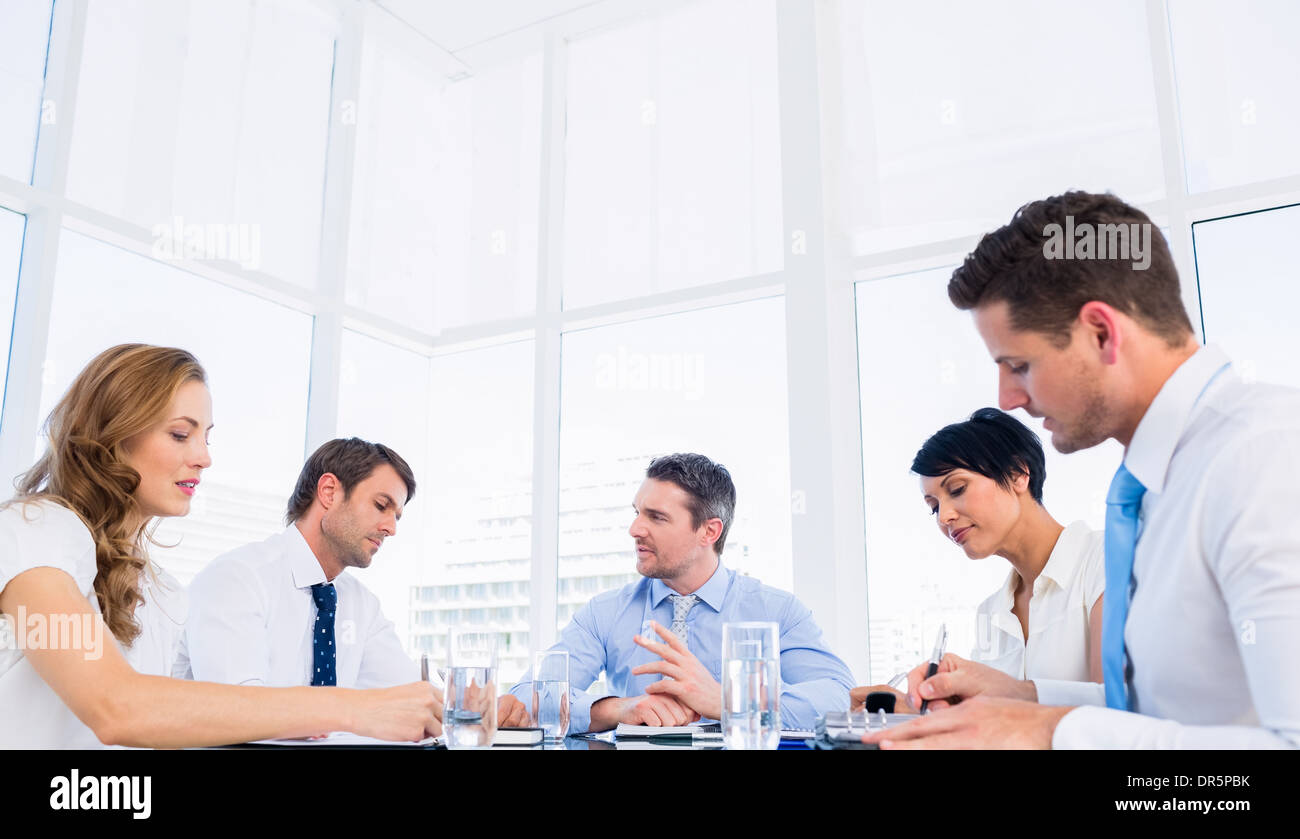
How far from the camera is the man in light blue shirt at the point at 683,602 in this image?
2.71m

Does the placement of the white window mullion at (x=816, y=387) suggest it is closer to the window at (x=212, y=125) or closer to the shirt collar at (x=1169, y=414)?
the window at (x=212, y=125)

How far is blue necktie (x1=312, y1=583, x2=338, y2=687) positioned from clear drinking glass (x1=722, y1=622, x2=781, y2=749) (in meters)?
1.63

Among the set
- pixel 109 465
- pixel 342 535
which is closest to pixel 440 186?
pixel 342 535

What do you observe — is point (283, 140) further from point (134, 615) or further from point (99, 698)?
point (99, 698)

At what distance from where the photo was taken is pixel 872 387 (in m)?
3.73

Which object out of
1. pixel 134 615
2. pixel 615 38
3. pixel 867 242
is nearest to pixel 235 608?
pixel 134 615

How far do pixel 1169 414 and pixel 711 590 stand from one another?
1806 mm

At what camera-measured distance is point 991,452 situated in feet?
7.87

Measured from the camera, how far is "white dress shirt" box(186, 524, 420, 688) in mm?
2268

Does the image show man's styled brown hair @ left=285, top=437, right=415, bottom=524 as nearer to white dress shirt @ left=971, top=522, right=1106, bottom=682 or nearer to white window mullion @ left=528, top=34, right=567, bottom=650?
white window mullion @ left=528, top=34, right=567, bottom=650

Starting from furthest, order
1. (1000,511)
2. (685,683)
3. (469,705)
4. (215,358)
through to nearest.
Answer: (215,358)
(1000,511)
(685,683)
(469,705)

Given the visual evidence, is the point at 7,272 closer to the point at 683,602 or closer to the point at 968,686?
the point at 683,602

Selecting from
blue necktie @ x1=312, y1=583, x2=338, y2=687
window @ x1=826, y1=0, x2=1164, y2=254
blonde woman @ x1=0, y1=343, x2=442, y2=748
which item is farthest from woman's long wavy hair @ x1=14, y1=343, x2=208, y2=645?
window @ x1=826, y1=0, x2=1164, y2=254

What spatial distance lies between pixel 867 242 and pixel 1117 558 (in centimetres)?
266
